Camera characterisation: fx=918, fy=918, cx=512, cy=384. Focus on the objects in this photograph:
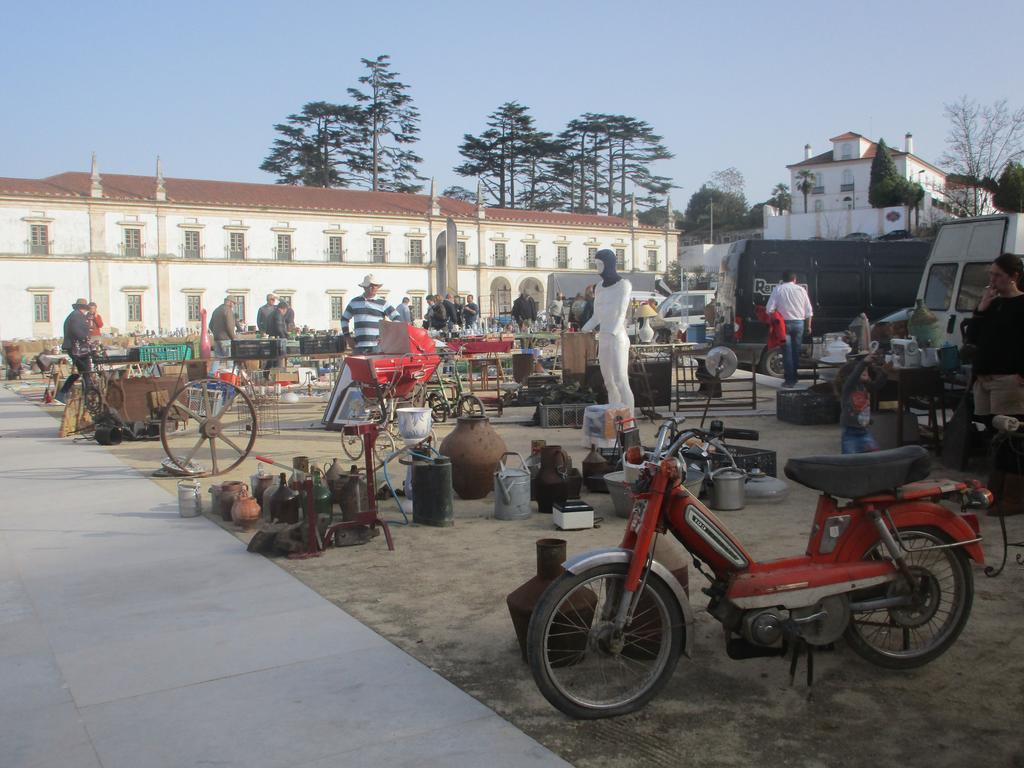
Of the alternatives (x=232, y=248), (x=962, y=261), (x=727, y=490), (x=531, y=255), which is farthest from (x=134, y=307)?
(x=727, y=490)

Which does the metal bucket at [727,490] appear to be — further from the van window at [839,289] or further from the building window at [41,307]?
the building window at [41,307]

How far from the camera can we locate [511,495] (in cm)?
654

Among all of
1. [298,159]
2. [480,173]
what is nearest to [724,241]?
[480,173]

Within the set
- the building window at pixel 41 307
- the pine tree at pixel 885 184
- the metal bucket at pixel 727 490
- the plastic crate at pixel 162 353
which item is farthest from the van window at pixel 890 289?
the building window at pixel 41 307

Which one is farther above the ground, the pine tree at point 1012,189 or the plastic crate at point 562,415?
the pine tree at point 1012,189

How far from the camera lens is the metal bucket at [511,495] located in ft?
21.4

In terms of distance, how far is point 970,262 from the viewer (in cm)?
1093

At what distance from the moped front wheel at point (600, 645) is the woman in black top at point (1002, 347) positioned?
3806 millimetres

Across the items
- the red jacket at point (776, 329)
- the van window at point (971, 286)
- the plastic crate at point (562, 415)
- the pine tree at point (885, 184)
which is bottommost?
the plastic crate at point (562, 415)

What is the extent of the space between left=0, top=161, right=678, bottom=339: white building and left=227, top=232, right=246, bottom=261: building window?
0.06 m

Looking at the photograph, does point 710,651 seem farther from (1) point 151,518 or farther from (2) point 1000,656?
(1) point 151,518

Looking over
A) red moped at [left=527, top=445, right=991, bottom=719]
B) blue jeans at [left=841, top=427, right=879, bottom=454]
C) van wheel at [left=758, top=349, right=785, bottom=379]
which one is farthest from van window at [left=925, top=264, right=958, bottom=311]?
red moped at [left=527, top=445, right=991, bottom=719]

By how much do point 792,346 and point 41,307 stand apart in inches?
1980

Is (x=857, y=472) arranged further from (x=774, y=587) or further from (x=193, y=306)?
(x=193, y=306)
